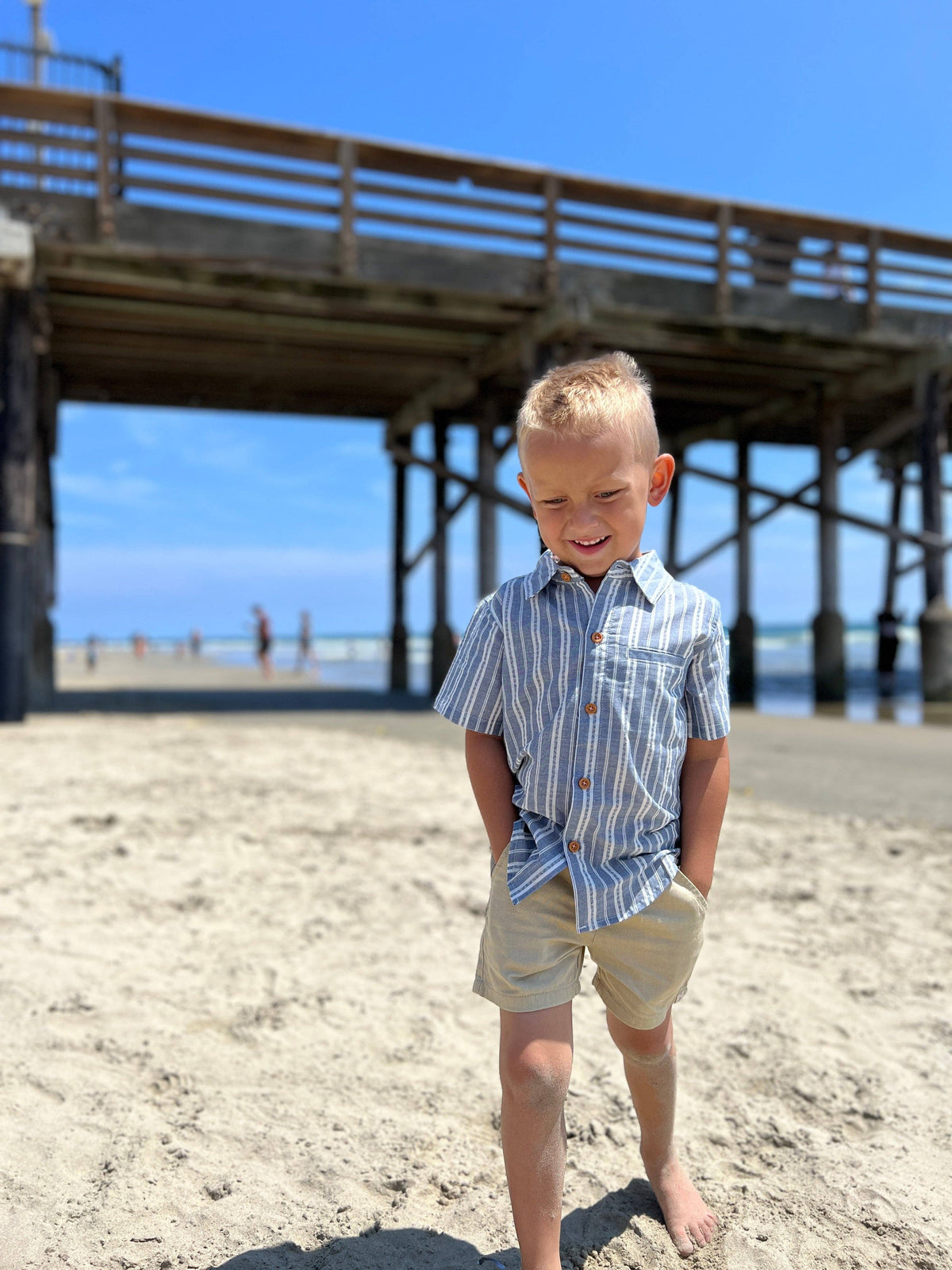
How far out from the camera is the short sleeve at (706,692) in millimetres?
1666

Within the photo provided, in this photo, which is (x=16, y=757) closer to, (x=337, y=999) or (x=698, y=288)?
(x=337, y=999)

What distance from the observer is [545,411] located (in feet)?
5.25

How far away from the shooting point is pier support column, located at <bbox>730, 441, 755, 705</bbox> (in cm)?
1552

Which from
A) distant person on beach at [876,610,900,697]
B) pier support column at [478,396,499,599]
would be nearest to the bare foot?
pier support column at [478,396,499,599]

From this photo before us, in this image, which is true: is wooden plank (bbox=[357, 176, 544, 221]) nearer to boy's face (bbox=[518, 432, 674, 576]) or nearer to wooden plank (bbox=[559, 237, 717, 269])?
wooden plank (bbox=[559, 237, 717, 269])

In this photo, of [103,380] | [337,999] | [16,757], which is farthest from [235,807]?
[103,380]

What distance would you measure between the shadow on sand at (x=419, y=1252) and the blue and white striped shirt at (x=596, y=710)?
2.18 ft

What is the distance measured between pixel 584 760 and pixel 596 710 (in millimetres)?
83

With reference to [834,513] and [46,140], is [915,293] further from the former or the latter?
[46,140]

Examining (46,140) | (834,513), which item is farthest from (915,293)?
(46,140)

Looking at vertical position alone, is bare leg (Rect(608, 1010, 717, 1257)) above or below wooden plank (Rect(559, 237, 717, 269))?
below

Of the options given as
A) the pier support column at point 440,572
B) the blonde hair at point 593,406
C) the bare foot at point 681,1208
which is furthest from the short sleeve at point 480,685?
the pier support column at point 440,572

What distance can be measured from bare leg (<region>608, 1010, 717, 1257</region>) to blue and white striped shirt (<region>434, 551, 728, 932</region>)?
33 cm

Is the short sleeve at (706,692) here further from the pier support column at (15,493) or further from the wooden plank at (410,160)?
the wooden plank at (410,160)
